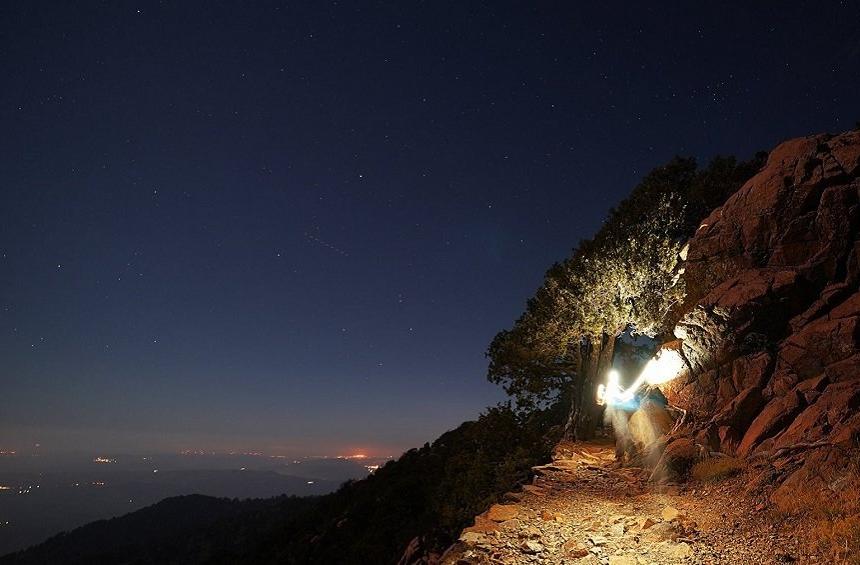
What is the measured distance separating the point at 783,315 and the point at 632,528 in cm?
949

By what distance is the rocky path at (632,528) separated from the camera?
28.1 ft

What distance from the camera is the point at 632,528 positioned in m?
10.7

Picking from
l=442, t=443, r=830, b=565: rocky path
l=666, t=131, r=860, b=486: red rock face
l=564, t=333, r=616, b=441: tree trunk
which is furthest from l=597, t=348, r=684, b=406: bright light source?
l=442, t=443, r=830, b=565: rocky path

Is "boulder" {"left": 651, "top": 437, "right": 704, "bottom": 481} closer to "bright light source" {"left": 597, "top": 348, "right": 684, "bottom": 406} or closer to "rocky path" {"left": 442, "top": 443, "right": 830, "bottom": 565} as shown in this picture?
"rocky path" {"left": 442, "top": 443, "right": 830, "bottom": 565}

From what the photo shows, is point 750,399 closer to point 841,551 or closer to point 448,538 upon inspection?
point 841,551

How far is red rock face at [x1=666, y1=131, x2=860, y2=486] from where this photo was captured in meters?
11.8

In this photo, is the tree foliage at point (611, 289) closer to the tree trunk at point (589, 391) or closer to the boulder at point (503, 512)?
the tree trunk at point (589, 391)

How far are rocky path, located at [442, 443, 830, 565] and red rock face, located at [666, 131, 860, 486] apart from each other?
81.6 inches

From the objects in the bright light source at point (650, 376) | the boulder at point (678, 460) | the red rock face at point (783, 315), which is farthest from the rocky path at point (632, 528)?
the bright light source at point (650, 376)

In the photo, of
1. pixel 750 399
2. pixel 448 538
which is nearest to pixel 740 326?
pixel 750 399

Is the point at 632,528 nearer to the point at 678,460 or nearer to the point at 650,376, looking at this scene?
the point at 678,460

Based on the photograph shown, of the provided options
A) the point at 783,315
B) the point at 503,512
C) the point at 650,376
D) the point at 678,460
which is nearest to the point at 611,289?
the point at 650,376

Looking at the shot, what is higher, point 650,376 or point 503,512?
point 650,376

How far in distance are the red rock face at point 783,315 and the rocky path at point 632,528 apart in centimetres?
207
